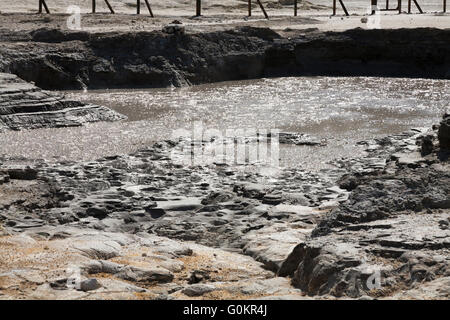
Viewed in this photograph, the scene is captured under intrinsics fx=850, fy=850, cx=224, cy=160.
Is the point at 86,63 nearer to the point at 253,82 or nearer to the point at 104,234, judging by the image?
Answer: the point at 253,82

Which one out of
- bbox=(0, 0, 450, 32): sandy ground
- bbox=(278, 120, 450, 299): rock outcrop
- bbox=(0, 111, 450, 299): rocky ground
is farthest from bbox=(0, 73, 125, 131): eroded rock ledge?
bbox=(278, 120, 450, 299): rock outcrop

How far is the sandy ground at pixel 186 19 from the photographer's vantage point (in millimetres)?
22859

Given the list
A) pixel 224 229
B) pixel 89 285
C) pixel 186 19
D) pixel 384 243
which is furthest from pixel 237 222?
pixel 186 19

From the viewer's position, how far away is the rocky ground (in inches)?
244

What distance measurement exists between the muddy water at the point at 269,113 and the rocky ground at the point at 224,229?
1.06 meters

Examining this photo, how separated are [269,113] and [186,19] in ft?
33.2

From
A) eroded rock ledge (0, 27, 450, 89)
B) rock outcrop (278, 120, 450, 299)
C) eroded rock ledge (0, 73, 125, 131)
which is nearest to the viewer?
rock outcrop (278, 120, 450, 299)

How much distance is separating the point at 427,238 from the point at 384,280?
2.64 ft

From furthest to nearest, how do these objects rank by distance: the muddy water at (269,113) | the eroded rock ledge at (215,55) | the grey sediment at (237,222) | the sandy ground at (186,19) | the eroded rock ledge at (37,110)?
the sandy ground at (186,19), the eroded rock ledge at (215,55), the eroded rock ledge at (37,110), the muddy water at (269,113), the grey sediment at (237,222)

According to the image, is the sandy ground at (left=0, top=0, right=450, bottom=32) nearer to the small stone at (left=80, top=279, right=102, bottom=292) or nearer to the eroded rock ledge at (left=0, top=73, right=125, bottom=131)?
the eroded rock ledge at (left=0, top=73, right=125, bottom=131)

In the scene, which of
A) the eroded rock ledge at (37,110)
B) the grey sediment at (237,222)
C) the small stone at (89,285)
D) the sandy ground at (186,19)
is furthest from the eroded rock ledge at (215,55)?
the small stone at (89,285)

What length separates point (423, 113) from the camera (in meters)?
16.3

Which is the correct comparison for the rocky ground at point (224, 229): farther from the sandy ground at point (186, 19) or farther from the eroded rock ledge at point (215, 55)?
the sandy ground at point (186, 19)

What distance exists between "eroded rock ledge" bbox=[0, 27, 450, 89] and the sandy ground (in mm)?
1193
